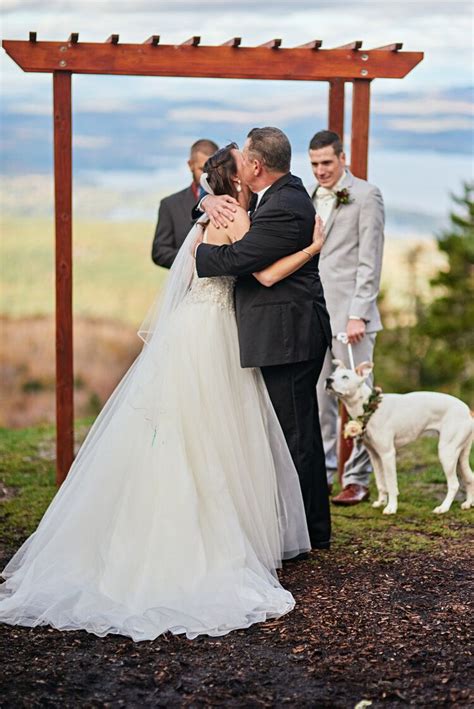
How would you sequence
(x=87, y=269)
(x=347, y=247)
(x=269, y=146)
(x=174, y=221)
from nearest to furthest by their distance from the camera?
(x=269, y=146) → (x=347, y=247) → (x=174, y=221) → (x=87, y=269)

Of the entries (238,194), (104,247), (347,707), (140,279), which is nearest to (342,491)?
(238,194)

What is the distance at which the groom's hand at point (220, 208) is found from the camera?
17.0ft

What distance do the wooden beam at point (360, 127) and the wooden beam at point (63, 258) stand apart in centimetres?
192

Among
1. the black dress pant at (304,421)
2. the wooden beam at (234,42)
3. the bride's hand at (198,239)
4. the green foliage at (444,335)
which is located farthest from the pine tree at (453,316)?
the bride's hand at (198,239)

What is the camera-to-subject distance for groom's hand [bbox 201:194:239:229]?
5.19 meters

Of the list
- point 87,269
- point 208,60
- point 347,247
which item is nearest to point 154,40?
point 208,60

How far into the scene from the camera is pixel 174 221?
7.66 meters

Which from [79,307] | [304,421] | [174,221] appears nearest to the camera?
[304,421]

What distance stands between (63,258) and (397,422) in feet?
8.03

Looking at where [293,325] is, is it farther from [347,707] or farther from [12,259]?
[12,259]

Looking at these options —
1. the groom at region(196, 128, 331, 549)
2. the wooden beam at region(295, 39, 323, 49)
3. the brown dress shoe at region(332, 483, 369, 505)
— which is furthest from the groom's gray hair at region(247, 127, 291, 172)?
the brown dress shoe at region(332, 483, 369, 505)

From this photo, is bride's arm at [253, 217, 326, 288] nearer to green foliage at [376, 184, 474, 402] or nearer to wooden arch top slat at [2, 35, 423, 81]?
wooden arch top slat at [2, 35, 423, 81]

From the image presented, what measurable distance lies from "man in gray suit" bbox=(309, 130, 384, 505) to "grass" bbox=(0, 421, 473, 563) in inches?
17.6

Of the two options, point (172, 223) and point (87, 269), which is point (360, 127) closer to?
point (172, 223)
